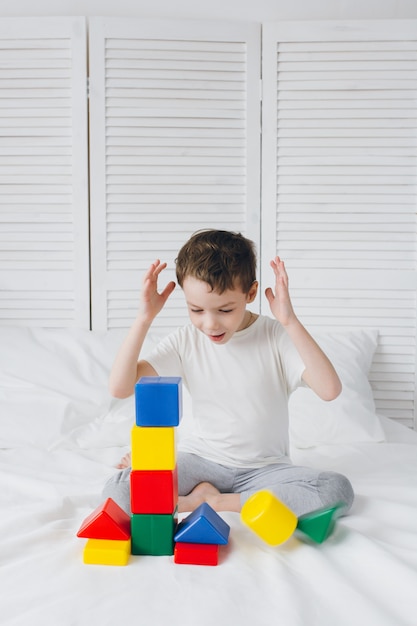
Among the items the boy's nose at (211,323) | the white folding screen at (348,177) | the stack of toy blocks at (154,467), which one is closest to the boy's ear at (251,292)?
the boy's nose at (211,323)

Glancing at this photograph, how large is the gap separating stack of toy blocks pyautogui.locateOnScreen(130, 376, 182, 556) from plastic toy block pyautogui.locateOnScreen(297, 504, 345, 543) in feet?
0.77

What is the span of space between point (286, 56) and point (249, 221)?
24.1 inches

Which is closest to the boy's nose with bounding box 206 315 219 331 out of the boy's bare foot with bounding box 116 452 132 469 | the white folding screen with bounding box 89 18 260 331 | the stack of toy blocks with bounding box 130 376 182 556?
the stack of toy blocks with bounding box 130 376 182 556

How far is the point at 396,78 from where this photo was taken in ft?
7.97

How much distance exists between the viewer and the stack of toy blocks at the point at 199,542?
43.9 inches

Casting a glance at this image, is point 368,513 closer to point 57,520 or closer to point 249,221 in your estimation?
point 57,520

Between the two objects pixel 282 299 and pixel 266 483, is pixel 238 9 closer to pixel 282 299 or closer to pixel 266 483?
pixel 282 299

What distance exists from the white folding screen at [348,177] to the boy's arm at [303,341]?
3.57ft

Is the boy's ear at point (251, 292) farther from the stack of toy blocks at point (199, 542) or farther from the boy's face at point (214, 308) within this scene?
the stack of toy blocks at point (199, 542)

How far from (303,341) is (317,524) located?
385 mm

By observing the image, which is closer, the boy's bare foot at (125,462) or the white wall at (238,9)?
the boy's bare foot at (125,462)

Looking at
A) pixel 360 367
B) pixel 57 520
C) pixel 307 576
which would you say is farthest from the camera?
pixel 360 367

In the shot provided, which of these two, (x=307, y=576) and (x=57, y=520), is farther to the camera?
(x=57, y=520)

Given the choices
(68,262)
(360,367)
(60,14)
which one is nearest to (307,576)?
(360,367)
